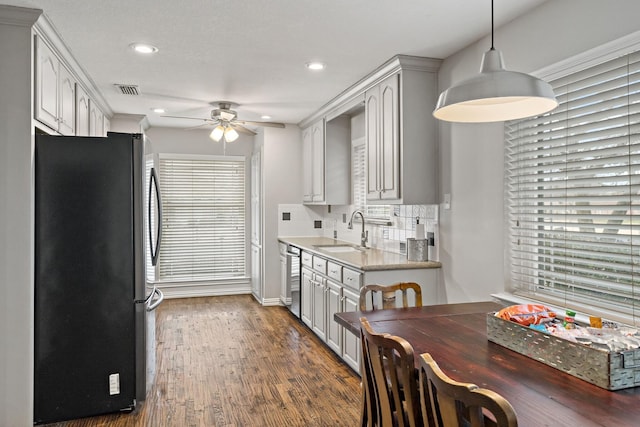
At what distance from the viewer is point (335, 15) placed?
2.67 m

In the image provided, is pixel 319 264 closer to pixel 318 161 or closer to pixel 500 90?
pixel 318 161

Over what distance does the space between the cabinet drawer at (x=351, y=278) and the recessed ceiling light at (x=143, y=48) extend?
7.21 ft

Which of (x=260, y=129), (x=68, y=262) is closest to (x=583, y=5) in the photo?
A: (x=68, y=262)

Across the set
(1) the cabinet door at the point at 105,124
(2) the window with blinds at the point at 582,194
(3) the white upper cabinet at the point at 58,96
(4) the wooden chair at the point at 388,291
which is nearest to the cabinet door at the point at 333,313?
(4) the wooden chair at the point at 388,291

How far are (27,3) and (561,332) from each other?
3104 mm

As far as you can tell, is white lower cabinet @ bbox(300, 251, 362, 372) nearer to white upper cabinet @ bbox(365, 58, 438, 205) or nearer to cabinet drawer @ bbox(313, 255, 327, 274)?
cabinet drawer @ bbox(313, 255, 327, 274)

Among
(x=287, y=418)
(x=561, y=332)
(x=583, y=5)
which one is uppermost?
(x=583, y=5)

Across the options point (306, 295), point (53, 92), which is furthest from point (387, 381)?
point (306, 295)

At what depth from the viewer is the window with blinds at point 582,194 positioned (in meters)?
2.07

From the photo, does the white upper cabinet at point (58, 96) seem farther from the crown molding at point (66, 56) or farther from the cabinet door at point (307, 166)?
the cabinet door at point (307, 166)

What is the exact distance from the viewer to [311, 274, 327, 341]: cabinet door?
4.23m

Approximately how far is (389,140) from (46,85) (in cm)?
245

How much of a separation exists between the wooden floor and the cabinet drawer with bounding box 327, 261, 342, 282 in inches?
28.9

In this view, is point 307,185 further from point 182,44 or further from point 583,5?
point 583,5
